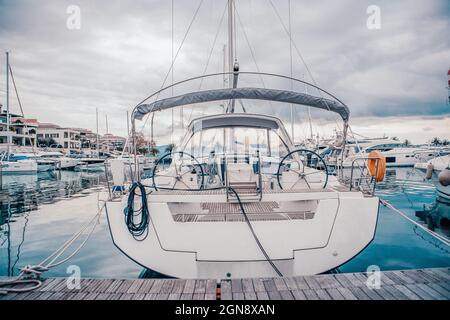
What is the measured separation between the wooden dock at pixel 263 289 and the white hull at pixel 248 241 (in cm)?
35

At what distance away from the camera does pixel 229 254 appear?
340 centimetres

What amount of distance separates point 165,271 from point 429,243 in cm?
676

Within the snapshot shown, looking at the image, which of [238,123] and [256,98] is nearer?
[256,98]

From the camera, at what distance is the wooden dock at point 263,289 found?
2766 millimetres

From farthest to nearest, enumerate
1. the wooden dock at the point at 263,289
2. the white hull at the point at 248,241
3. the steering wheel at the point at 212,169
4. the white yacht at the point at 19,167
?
the white yacht at the point at 19,167 → the steering wheel at the point at 212,169 → the white hull at the point at 248,241 → the wooden dock at the point at 263,289

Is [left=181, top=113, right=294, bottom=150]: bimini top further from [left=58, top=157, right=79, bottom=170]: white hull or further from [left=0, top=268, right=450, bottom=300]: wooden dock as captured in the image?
[left=58, top=157, right=79, bottom=170]: white hull

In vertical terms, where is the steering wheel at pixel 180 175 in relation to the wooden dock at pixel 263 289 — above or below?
above

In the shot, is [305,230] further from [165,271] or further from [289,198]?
[165,271]

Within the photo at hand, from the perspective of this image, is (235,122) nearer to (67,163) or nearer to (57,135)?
(67,163)

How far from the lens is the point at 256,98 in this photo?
5.25m

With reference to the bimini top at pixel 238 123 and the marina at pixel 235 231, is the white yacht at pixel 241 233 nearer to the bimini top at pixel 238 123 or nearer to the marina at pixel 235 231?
the marina at pixel 235 231

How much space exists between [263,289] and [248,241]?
0.61m

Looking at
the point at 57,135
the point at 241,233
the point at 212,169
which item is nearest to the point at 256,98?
the point at 212,169

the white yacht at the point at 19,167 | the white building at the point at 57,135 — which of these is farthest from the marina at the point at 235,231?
the white building at the point at 57,135
